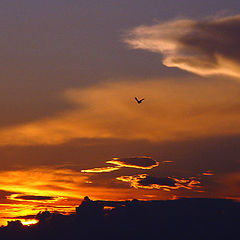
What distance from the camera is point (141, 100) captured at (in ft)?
520

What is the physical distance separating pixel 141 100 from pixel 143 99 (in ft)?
2.72

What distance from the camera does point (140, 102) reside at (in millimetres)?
159375

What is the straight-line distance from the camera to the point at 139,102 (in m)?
159

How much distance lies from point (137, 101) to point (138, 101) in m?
0.49

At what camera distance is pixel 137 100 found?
519 feet

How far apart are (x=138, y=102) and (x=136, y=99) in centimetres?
114

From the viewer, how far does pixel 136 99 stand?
518ft

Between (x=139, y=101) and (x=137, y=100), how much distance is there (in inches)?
27.6

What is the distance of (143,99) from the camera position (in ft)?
518

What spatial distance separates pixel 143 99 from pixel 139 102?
163cm

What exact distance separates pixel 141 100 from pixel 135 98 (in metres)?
2.82

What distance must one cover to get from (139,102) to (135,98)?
108 inches

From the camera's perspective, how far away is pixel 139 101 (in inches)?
6235

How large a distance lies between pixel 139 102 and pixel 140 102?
0.82 m
